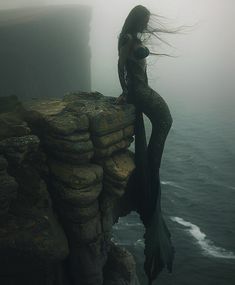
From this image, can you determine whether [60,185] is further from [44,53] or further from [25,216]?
[44,53]

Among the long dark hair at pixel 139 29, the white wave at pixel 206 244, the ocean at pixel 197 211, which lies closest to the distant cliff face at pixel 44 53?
the ocean at pixel 197 211

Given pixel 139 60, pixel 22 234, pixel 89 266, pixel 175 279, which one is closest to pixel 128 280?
pixel 89 266

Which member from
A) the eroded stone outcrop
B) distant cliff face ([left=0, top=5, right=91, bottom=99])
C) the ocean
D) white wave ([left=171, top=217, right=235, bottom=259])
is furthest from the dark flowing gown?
distant cliff face ([left=0, top=5, right=91, bottom=99])

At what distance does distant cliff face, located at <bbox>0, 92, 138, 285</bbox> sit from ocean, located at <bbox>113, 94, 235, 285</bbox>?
2811 centimetres

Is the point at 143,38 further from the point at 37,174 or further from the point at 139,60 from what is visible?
the point at 37,174

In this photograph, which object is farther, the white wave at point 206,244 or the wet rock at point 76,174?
the white wave at point 206,244

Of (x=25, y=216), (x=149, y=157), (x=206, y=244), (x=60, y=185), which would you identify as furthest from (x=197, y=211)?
(x=25, y=216)

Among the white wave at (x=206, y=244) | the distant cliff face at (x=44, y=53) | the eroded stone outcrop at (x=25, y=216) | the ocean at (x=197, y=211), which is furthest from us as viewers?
the distant cliff face at (x=44, y=53)

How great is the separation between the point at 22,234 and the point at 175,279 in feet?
109

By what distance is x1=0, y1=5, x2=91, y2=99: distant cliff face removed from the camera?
83875 millimetres

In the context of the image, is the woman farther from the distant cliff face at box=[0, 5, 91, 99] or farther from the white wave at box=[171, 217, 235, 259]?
the distant cliff face at box=[0, 5, 91, 99]

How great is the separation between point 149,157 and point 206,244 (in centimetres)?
3699

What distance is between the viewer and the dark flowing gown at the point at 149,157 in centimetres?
1399

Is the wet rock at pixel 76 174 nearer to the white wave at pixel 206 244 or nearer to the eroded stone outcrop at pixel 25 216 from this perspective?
the eroded stone outcrop at pixel 25 216
